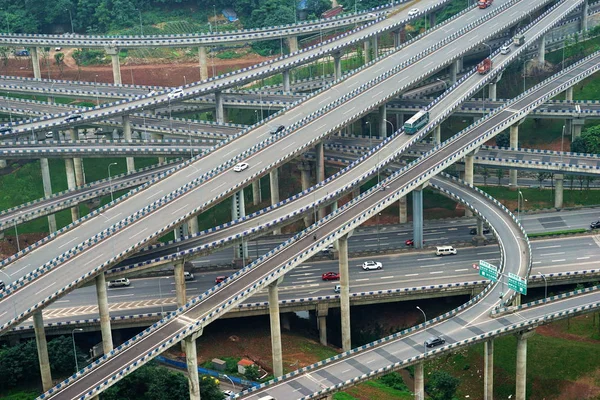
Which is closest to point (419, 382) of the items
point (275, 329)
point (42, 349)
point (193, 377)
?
point (275, 329)

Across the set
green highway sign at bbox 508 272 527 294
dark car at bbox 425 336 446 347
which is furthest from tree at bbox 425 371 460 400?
green highway sign at bbox 508 272 527 294

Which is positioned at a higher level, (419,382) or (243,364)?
(419,382)

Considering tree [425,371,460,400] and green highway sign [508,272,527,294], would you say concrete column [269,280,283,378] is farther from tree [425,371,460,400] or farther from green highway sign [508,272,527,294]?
green highway sign [508,272,527,294]

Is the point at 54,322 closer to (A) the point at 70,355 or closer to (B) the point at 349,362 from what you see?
(A) the point at 70,355

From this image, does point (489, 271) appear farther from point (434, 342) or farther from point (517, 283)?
point (434, 342)

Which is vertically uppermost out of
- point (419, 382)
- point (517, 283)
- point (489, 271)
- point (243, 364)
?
point (489, 271)

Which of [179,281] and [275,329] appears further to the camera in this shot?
[179,281]

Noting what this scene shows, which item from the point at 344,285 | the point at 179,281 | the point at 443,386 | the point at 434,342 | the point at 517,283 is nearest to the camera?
the point at 434,342

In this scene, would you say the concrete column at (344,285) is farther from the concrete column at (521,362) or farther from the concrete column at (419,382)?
the concrete column at (521,362)
